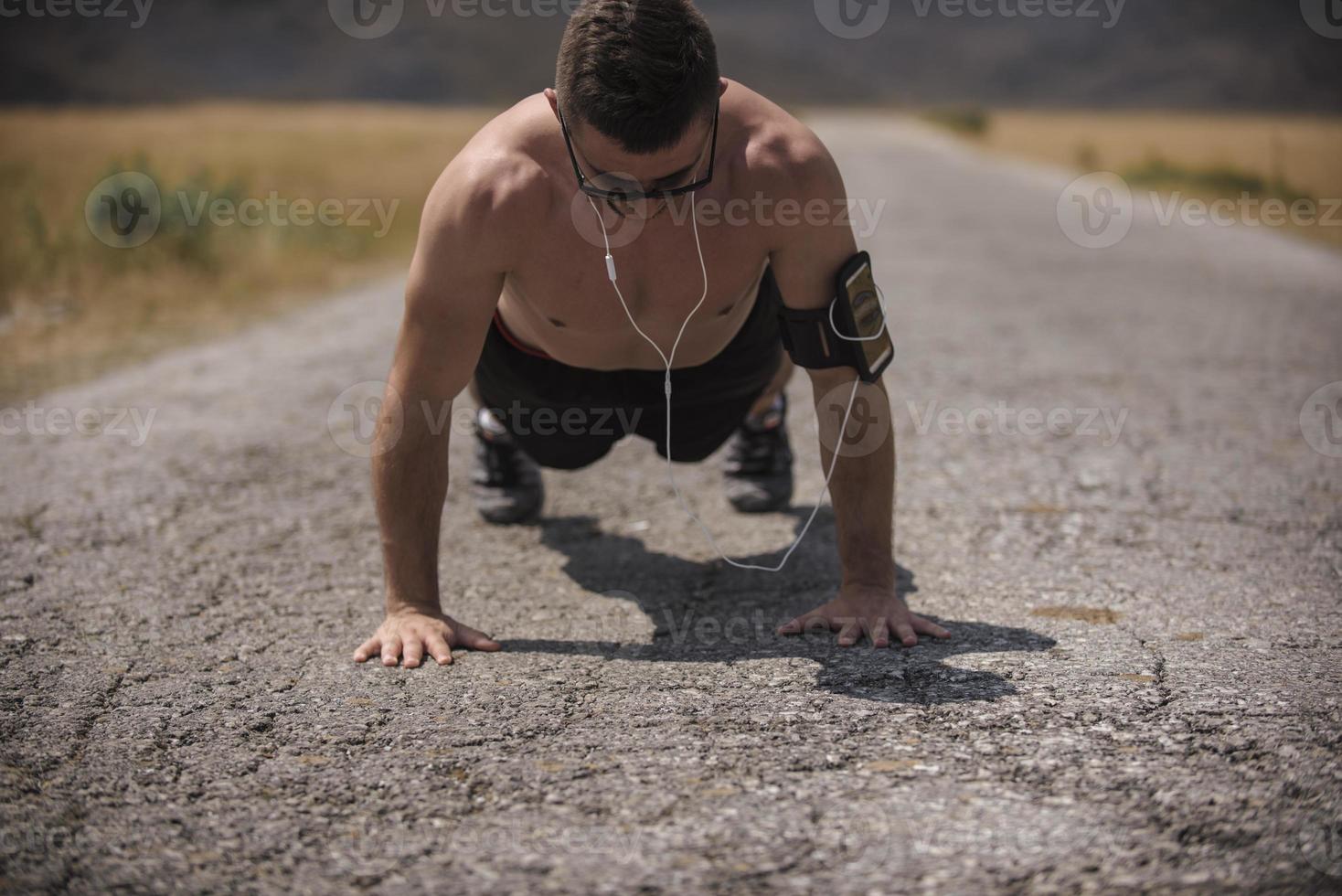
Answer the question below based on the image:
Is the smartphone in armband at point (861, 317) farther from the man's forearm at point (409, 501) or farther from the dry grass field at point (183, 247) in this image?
the dry grass field at point (183, 247)

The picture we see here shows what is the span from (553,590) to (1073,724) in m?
1.28

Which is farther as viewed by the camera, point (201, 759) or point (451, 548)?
point (451, 548)

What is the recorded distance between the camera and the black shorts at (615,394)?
Result: 273cm

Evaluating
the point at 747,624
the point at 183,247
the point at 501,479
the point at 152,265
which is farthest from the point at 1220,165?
the point at 747,624

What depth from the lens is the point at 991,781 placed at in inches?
64.7

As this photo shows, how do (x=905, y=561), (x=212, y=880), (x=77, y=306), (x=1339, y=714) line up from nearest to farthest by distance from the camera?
(x=212, y=880)
(x=1339, y=714)
(x=905, y=561)
(x=77, y=306)

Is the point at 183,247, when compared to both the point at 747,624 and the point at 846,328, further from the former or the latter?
the point at 846,328

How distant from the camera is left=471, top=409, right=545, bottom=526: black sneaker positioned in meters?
3.18

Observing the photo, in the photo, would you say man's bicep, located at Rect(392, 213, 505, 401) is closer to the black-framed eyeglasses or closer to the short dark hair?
the black-framed eyeglasses

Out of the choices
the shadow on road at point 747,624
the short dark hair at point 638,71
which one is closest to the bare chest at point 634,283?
the short dark hair at point 638,71

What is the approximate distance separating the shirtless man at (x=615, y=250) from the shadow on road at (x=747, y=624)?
0.25 feet

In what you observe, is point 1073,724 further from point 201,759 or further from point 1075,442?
point 1075,442

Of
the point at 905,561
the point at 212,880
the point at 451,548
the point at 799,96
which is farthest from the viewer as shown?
the point at 799,96

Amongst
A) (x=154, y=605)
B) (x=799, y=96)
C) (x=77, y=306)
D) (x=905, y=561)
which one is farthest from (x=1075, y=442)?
(x=799, y=96)
